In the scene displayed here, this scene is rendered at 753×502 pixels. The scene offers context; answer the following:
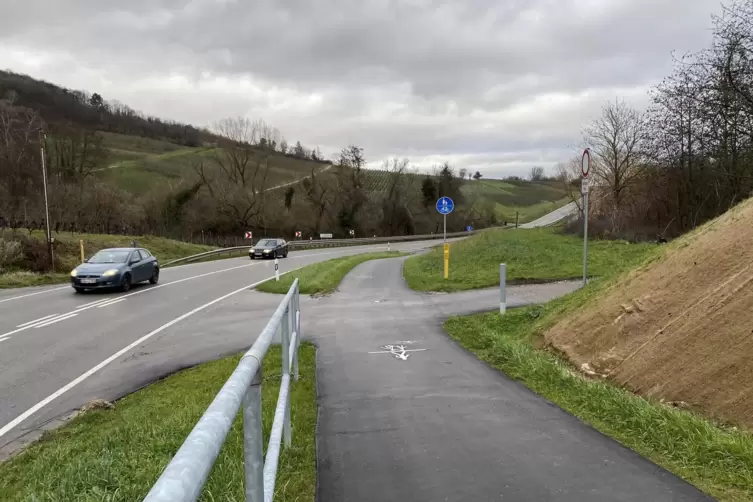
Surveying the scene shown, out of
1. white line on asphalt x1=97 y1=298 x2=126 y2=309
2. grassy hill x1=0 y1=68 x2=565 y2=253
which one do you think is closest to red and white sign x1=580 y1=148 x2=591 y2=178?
white line on asphalt x1=97 y1=298 x2=126 y2=309

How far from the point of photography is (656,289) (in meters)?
6.71

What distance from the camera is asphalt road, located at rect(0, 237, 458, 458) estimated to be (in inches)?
278

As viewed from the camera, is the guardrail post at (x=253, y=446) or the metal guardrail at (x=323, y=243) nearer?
the guardrail post at (x=253, y=446)

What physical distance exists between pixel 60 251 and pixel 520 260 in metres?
26.1

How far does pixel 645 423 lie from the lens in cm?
465

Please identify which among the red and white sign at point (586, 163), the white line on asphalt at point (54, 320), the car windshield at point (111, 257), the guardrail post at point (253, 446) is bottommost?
the white line on asphalt at point (54, 320)

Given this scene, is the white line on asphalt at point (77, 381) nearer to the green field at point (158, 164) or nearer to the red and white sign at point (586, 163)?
the red and white sign at point (586, 163)

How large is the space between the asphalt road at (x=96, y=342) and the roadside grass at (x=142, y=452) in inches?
28.5

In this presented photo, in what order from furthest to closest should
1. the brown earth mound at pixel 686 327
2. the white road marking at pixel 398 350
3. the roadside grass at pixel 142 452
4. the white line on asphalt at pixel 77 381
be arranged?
the white road marking at pixel 398 350 → the white line on asphalt at pixel 77 381 → the brown earth mound at pixel 686 327 → the roadside grass at pixel 142 452

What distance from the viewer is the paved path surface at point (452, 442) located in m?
3.66

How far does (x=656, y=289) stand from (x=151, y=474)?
6.16m

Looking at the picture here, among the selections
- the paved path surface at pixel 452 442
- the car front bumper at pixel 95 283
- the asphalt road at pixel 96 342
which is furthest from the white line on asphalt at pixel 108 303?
the paved path surface at pixel 452 442

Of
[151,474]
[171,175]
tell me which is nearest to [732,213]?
[151,474]

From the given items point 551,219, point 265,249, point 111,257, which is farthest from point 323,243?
point 551,219
